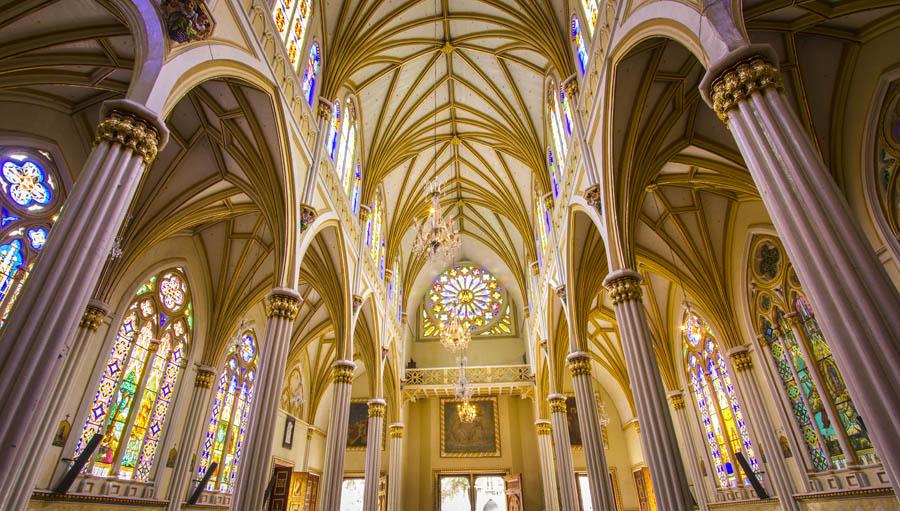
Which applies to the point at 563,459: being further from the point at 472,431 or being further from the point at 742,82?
the point at 742,82

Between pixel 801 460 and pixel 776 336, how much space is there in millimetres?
2771

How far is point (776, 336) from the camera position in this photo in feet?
37.3

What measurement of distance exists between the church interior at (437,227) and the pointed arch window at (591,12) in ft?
0.55

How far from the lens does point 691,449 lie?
49.6 feet

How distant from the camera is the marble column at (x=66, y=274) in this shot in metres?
3.68

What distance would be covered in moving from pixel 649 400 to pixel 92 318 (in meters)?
11.1

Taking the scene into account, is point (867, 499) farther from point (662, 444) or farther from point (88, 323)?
point (88, 323)

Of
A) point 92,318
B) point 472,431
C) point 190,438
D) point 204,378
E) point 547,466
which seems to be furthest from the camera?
point 472,431

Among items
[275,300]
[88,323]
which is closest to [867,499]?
[275,300]

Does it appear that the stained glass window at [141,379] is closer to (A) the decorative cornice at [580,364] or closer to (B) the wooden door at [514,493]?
(A) the decorative cornice at [580,364]

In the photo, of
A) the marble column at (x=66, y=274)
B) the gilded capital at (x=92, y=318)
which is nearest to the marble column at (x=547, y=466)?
the gilded capital at (x=92, y=318)

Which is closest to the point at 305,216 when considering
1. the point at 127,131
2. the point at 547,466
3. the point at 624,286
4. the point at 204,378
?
the point at 127,131

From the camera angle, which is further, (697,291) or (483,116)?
(483,116)

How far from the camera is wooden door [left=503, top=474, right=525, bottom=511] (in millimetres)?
19505
